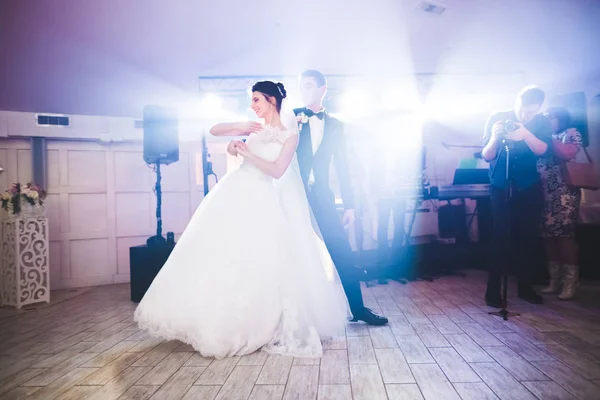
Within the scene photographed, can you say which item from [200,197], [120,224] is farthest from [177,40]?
[120,224]

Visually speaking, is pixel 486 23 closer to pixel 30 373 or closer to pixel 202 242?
pixel 202 242

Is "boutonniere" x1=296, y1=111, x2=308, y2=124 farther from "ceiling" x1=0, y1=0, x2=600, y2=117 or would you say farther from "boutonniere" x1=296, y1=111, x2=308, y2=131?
"ceiling" x1=0, y1=0, x2=600, y2=117

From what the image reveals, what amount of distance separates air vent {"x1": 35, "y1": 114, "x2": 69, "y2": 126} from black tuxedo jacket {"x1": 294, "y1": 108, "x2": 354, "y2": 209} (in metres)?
3.78

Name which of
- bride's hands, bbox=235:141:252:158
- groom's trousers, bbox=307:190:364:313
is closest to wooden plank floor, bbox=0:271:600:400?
groom's trousers, bbox=307:190:364:313

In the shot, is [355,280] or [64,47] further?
[64,47]

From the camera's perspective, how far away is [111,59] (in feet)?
17.0

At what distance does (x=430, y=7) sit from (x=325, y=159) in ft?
9.24

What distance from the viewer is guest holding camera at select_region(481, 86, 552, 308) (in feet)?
10.4

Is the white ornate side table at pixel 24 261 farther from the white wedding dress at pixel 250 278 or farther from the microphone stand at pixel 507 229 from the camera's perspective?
the microphone stand at pixel 507 229

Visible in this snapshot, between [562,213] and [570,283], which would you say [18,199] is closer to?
[562,213]

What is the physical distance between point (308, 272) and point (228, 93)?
4.64 metres

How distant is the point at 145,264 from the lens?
3.98 meters

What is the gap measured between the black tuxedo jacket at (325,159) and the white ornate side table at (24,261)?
3.12 m

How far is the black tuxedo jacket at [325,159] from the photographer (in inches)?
110
